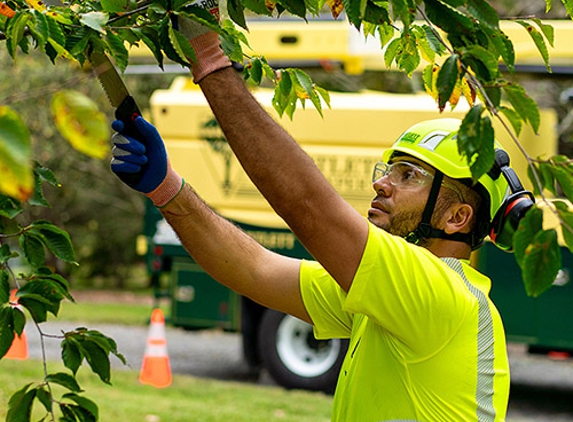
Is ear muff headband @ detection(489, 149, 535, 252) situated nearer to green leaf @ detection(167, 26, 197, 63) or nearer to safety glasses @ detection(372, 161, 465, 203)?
safety glasses @ detection(372, 161, 465, 203)

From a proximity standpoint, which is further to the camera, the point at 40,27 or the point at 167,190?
the point at 167,190

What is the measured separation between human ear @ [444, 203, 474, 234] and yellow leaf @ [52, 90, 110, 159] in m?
1.33

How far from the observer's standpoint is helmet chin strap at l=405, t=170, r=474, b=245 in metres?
2.52

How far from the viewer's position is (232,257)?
8.70 ft

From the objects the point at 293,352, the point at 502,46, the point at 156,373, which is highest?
the point at 502,46

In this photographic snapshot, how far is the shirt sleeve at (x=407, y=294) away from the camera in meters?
2.09

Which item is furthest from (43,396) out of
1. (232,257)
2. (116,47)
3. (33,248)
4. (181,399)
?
(181,399)

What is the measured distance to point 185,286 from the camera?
30.8 feet

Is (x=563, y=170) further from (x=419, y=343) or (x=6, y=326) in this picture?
(x=6, y=326)

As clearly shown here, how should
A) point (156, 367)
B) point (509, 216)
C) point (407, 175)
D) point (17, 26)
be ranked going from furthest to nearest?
point (156, 367)
point (407, 175)
point (509, 216)
point (17, 26)

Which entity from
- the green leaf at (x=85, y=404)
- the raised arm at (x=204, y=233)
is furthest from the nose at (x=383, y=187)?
the green leaf at (x=85, y=404)

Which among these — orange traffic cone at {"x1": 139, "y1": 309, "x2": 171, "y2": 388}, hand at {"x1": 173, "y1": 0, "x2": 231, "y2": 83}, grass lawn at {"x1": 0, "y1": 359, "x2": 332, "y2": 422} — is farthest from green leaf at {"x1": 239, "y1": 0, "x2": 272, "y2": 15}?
orange traffic cone at {"x1": 139, "y1": 309, "x2": 171, "y2": 388}

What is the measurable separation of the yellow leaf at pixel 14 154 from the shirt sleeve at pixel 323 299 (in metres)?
1.58

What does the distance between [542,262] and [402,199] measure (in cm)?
91
